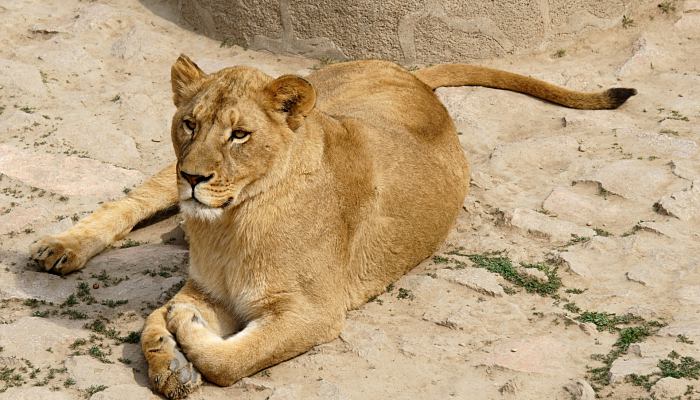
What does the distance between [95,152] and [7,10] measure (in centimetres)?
234

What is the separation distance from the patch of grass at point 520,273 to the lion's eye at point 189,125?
1.81 meters

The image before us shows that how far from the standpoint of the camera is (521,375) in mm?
4738

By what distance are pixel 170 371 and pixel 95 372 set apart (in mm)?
327

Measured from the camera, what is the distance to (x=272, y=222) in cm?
490

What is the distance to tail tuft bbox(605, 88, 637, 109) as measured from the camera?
24.0ft

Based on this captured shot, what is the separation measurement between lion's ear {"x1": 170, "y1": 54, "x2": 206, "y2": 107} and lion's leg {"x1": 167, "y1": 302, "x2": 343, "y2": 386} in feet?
3.17

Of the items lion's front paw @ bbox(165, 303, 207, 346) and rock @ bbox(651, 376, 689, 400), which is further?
lion's front paw @ bbox(165, 303, 207, 346)

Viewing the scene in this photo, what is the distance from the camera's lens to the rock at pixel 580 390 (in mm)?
4516

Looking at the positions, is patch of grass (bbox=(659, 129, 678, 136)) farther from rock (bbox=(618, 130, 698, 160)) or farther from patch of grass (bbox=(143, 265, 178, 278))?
patch of grass (bbox=(143, 265, 178, 278))

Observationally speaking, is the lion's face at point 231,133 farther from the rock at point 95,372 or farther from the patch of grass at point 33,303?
the patch of grass at point 33,303

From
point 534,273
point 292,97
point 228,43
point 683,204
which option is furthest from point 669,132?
point 228,43

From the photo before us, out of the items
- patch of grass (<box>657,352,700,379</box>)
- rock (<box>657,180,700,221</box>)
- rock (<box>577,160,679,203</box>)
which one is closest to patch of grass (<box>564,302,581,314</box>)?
patch of grass (<box>657,352,700,379</box>)

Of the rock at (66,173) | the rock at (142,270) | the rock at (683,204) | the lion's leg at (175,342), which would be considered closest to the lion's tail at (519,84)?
the rock at (683,204)

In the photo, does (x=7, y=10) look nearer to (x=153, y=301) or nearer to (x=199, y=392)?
(x=153, y=301)
